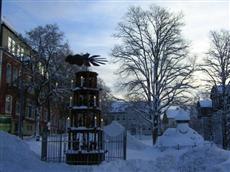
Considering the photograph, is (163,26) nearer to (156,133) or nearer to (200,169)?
(156,133)

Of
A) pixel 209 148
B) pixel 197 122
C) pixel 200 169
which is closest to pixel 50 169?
pixel 200 169

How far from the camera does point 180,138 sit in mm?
40406

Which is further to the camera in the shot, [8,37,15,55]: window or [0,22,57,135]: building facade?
[8,37,15,55]: window

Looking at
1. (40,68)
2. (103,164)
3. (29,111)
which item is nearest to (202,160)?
(103,164)

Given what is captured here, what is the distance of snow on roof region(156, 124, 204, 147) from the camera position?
39406mm

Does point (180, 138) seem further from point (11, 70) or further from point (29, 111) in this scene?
point (29, 111)

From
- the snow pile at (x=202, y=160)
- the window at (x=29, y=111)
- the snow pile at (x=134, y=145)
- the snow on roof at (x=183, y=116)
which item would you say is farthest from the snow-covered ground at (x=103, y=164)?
the window at (x=29, y=111)

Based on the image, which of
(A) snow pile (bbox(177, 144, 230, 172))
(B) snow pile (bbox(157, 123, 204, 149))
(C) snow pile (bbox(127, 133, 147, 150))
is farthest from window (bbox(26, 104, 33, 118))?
(A) snow pile (bbox(177, 144, 230, 172))

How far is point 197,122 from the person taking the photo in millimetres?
97000

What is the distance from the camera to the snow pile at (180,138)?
39272 mm

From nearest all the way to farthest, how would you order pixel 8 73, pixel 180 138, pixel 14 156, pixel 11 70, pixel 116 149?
1. pixel 14 156
2. pixel 116 149
3. pixel 180 138
4. pixel 8 73
5. pixel 11 70

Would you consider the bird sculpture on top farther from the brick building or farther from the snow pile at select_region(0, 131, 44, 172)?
the brick building

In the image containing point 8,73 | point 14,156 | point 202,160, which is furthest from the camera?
point 8,73

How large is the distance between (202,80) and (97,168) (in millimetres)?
29536
